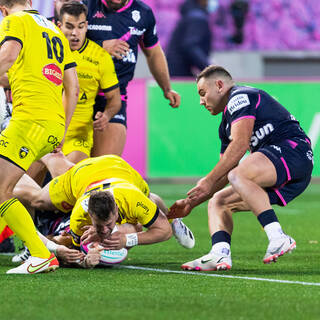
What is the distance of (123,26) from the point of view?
820 centimetres

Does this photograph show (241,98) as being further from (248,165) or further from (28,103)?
(28,103)

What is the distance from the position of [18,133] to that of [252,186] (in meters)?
1.63

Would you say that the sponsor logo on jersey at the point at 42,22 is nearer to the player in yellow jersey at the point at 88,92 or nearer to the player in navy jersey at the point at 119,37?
the player in yellow jersey at the point at 88,92

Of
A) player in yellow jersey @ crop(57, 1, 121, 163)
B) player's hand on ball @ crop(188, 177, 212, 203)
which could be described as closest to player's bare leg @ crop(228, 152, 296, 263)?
player's hand on ball @ crop(188, 177, 212, 203)

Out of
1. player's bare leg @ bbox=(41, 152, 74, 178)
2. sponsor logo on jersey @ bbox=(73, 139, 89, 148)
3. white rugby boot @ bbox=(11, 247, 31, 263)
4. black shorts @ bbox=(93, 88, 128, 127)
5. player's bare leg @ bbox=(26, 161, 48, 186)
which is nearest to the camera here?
white rugby boot @ bbox=(11, 247, 31, 263)

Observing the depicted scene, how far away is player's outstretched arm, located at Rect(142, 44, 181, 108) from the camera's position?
8.67 meters

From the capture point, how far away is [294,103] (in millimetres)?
14969

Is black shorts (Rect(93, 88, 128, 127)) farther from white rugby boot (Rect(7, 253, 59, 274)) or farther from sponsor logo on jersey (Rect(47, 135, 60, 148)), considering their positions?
white rugby boot (Rect(7, 253, 59, 274))

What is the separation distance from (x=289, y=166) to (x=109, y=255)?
141cm

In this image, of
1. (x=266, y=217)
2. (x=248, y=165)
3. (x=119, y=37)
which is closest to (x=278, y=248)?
(x=266, y=217)

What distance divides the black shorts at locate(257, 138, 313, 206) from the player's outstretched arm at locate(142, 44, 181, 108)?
2584 mm

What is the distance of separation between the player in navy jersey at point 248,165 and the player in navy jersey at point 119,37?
6.37 ft

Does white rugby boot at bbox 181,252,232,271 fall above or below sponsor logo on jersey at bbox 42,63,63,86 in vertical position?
below

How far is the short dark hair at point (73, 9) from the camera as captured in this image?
7559mm
